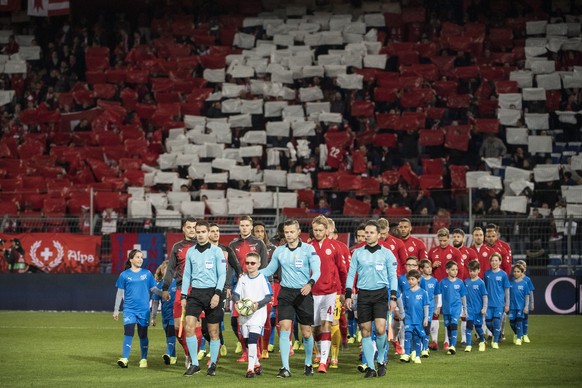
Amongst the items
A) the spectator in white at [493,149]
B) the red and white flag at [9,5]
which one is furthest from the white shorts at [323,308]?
the red and white flag at [9,5]

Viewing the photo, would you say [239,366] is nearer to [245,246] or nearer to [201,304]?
[201,304]

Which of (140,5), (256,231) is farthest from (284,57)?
(256,231)

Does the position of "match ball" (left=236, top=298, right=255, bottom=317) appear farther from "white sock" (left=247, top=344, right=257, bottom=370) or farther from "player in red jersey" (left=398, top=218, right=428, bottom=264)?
"player in red jersey" (left=398, top=218, right=428, bottom=264)

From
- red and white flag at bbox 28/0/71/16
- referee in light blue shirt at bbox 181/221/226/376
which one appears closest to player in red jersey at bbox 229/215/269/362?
referee in light blue shirt at bbox 181/221/226/376

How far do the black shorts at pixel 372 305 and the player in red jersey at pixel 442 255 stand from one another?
550cm

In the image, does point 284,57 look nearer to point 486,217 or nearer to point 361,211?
point 361,211

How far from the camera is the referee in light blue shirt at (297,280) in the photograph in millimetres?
15008

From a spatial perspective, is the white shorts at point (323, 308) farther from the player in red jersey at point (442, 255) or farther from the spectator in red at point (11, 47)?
the spectator in red at point (11, 47)

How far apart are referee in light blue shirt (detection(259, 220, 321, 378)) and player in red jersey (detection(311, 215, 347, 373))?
16.7 inches

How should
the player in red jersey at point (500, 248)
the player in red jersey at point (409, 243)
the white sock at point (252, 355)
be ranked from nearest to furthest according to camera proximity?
the white sock at point (252, 355)
the player in red jersey at point (409, 243)
the player in red jersey at point (500, 248)

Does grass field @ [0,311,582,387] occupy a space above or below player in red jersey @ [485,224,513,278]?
below

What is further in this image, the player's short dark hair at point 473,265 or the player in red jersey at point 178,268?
the player's short dark hair at point 473,265

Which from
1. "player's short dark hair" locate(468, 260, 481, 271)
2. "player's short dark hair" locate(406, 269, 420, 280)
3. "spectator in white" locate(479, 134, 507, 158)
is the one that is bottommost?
"player's short dark hair" locate(406, 269, 420, 280)

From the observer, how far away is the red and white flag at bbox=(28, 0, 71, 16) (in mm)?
38500
